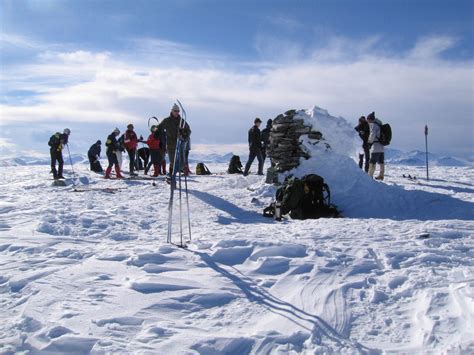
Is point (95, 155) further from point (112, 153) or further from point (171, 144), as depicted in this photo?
point (171, 144)

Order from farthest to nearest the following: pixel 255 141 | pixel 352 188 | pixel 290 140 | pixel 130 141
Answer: pixel 130 141, pixel 255 141, pixel 290 140, pixel 352 188

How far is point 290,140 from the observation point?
39.5 ft

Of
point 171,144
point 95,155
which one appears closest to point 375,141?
point 171,144

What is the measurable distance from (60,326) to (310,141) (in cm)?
958

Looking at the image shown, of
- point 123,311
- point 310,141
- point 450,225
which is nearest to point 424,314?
point 123,311

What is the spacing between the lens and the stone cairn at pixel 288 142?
11.8 m

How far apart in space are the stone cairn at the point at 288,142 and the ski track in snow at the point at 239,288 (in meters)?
4.36

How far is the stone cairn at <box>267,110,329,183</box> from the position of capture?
11.8 m

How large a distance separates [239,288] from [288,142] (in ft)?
26.7

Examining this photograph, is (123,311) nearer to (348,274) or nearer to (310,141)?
(348,274)

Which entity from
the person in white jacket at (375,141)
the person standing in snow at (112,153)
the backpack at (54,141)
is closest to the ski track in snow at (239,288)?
the person in white jacket at (375,141)

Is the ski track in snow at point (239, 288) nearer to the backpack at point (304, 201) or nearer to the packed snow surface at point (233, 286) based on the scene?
the packed snow surface at point (233, 286)

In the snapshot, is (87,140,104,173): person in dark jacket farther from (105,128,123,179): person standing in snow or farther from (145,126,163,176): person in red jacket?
(145,126,163,176): person in red jacket

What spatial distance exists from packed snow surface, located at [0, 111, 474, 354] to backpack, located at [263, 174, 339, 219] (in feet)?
3.53
